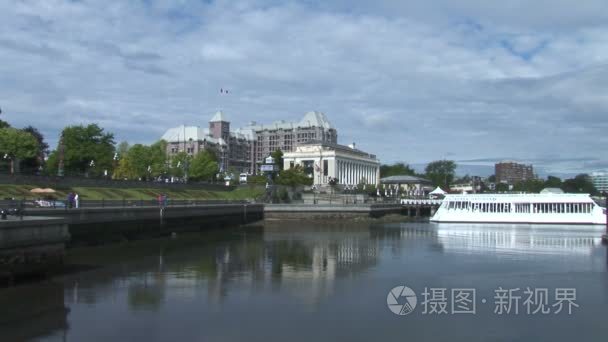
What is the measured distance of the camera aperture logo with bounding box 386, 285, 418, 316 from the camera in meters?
24.3

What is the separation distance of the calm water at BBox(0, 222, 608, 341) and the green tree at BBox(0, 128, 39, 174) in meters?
55.5

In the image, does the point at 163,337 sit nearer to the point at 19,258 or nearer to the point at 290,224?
the point at 19,258

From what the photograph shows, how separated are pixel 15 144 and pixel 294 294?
80492 mm

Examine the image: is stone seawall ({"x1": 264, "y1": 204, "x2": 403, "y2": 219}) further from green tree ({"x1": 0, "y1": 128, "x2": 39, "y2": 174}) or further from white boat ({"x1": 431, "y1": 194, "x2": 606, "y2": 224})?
green tree ({"x1": 0, "y1": 128, "x2": 39, "y2": 174})

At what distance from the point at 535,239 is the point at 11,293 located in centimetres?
5048

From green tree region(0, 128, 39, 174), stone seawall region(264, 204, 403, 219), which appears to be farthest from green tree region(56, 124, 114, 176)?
stone seawall region(264, 204, 403, 219)

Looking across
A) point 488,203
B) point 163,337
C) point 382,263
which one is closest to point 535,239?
point 382,263

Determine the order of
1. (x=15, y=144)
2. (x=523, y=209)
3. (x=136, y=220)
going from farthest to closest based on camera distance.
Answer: (x=15, y=144) → (x=523, y=209) → (x=136, y=220)

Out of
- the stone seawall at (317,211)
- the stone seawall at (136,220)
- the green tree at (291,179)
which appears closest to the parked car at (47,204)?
the stone seawall at (136,220)

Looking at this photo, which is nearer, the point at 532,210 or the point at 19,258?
the point at 19,258

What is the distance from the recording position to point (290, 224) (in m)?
84.2

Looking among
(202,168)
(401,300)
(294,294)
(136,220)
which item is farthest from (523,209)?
(202,168)

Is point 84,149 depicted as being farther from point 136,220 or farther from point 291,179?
point 136,220

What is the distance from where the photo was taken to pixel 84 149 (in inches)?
3937
